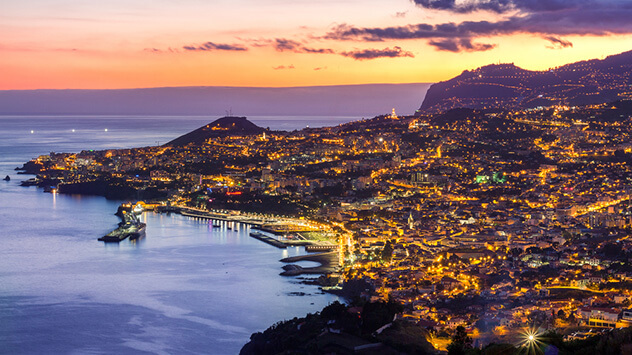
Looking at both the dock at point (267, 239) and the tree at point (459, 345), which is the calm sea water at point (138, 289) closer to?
the dock at point (267, 239)

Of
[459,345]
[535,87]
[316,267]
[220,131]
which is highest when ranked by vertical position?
[535,87]

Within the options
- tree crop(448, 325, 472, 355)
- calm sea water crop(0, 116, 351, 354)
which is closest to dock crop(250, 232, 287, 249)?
calm sea water crop(0, 116, 351, 354)

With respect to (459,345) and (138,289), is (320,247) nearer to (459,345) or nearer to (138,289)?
(138,289)

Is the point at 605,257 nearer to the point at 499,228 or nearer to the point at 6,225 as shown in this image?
the point at 499,228

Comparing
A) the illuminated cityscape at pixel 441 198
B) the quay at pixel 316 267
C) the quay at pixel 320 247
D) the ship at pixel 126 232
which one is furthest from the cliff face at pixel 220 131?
the quay at pixel 316 267

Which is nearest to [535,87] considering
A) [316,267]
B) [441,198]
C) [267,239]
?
[441,198]

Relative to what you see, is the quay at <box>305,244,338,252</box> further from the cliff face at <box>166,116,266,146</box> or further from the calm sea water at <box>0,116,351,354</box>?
the cliff face at <box>166,116,266,146</box>

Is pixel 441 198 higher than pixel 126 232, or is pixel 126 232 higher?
pixel 441 198
